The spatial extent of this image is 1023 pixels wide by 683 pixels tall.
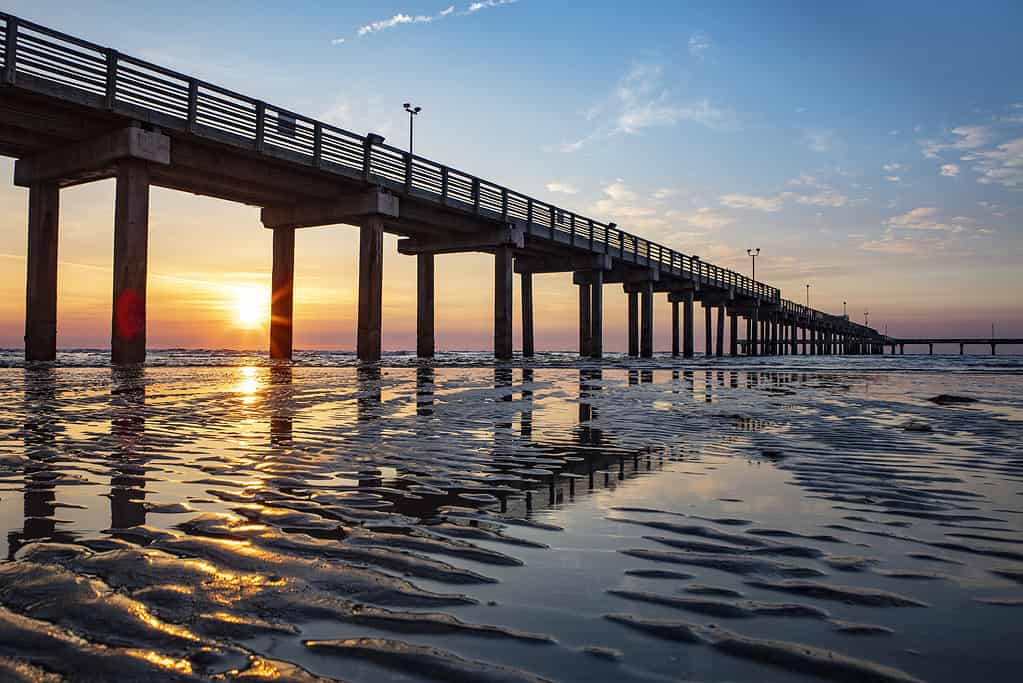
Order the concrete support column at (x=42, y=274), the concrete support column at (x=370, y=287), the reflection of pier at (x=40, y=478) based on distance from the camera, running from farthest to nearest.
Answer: the concrete support column at (x=370, y=287) → the concrete support column at (x=42, y=274) → the reflection of pier at (x=40, y=478)

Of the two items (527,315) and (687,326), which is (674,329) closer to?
(687,326)

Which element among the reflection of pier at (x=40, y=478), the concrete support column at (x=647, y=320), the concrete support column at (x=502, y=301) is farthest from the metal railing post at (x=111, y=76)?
the concrete support column at (x=647, y=320)

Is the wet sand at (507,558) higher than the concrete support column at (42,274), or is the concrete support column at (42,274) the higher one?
the concrete support column at (42,274)

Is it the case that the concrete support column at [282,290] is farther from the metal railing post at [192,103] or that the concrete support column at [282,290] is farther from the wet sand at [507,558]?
the wet sand at [507,558]

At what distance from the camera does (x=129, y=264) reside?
733 inches

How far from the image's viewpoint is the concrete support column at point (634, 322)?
160 feet

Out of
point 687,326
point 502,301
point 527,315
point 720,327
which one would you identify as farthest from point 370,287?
point 720,327

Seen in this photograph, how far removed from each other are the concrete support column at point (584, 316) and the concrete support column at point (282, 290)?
21.3 metres

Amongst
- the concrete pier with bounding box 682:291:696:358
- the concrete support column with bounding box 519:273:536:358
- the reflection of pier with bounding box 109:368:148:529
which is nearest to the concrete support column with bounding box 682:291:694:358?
the concrete pier with bounding box 682:291:696:358

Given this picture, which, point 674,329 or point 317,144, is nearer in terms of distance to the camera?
point 317,144

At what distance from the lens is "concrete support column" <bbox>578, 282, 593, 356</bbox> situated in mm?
44438

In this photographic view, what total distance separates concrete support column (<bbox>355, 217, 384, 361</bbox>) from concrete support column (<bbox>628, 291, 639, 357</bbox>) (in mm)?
25639

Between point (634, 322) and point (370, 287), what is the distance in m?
26.1

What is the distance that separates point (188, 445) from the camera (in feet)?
15.8
